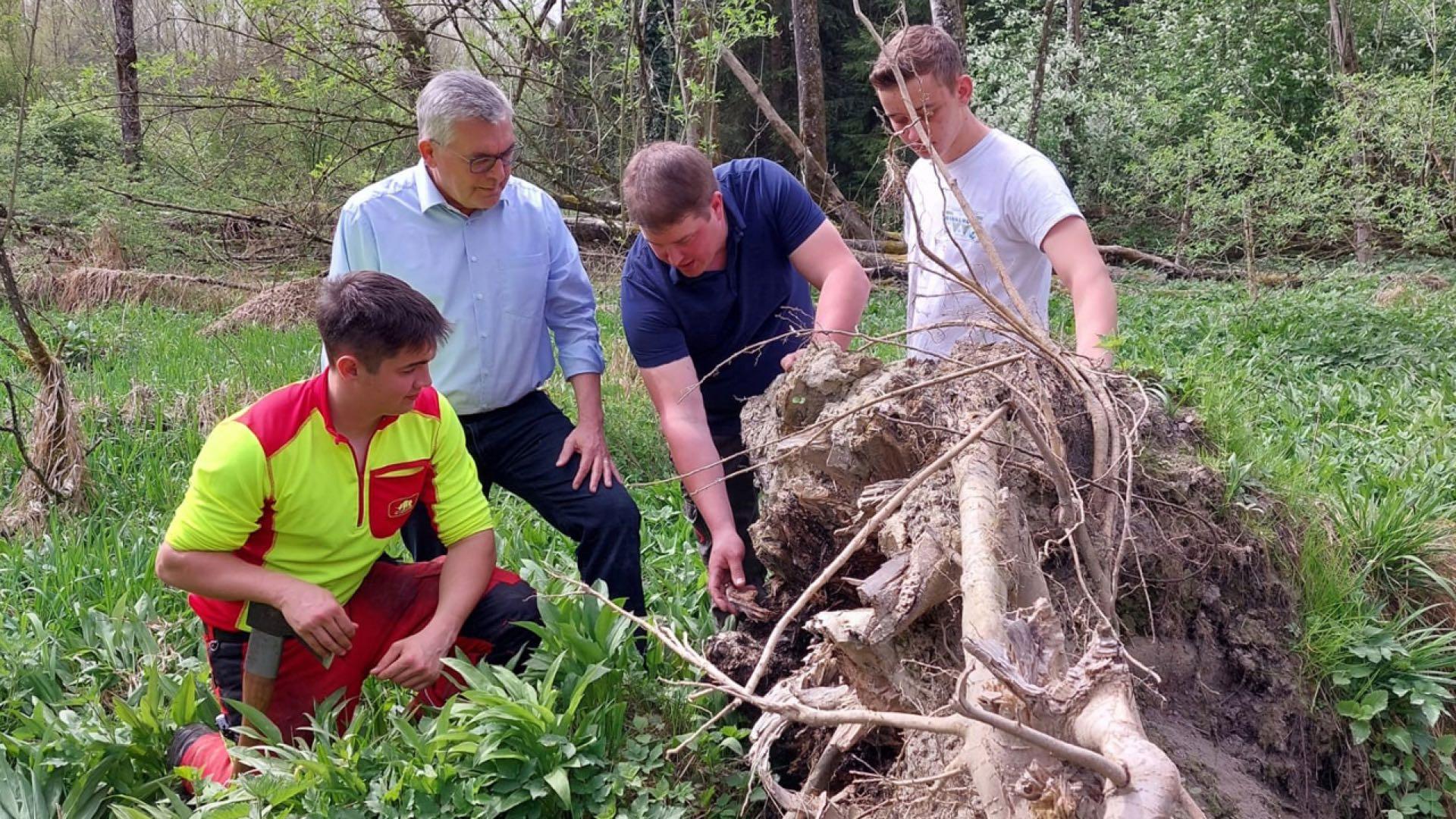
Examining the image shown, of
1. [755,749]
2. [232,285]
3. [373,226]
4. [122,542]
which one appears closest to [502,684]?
[755,749]

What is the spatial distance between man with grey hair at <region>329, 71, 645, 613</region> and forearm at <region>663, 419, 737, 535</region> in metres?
0.26

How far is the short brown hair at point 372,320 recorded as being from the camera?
2518 mm

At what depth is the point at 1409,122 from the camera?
9484mm

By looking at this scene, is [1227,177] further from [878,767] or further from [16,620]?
[16,620]

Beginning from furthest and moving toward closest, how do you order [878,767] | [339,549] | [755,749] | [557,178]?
1. [557,178]
2. [339,549]
3. [878,767]
4. [755,749]

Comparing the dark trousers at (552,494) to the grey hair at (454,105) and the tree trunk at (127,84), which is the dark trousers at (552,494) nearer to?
the grey hair at (454,105)

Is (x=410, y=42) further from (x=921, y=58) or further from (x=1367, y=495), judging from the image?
(x=1367, y=495)

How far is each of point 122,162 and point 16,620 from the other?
32.2 feet

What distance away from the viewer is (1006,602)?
1829 millimetres

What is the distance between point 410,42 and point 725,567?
235 inches

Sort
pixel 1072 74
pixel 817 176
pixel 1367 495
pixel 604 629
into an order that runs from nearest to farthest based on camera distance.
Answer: pixel 604 629, pixel 1367 495, pixel 817 176, pixel 1072 74

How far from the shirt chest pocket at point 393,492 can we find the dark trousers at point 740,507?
96 cm

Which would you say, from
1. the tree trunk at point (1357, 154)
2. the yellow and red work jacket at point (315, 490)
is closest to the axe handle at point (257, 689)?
the yellow and red work jacket at point (315, 490)

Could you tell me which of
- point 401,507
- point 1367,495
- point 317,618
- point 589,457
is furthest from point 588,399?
point 1367,495
